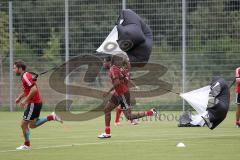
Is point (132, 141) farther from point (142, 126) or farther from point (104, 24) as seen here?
point (104, 24)

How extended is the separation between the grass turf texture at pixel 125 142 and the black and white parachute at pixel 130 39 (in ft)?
7.48

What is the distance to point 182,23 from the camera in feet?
102

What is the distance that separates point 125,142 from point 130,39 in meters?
3.10

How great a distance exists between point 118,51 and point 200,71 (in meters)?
12.0

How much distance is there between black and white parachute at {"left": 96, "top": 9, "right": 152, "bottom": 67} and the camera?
1897cm

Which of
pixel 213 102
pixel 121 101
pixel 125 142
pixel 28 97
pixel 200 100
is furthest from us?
pixel 121 101

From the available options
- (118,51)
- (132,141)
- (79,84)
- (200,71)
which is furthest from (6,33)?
(132,141)

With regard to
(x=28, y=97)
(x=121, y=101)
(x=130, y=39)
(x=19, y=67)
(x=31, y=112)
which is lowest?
(x=121, y=101)

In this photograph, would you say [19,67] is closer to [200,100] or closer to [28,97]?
[28,97]

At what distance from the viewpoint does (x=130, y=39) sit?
1892 cm

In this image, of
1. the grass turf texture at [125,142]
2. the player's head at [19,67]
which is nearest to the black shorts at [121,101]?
the grass turf texture at [125,142]

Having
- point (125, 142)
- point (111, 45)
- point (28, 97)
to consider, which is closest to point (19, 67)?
point (28, 97)

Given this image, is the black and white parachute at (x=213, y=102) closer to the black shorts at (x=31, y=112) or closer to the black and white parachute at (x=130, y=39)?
the black and white parachute at (x=130, y=39)

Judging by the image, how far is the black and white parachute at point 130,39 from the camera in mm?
18969
